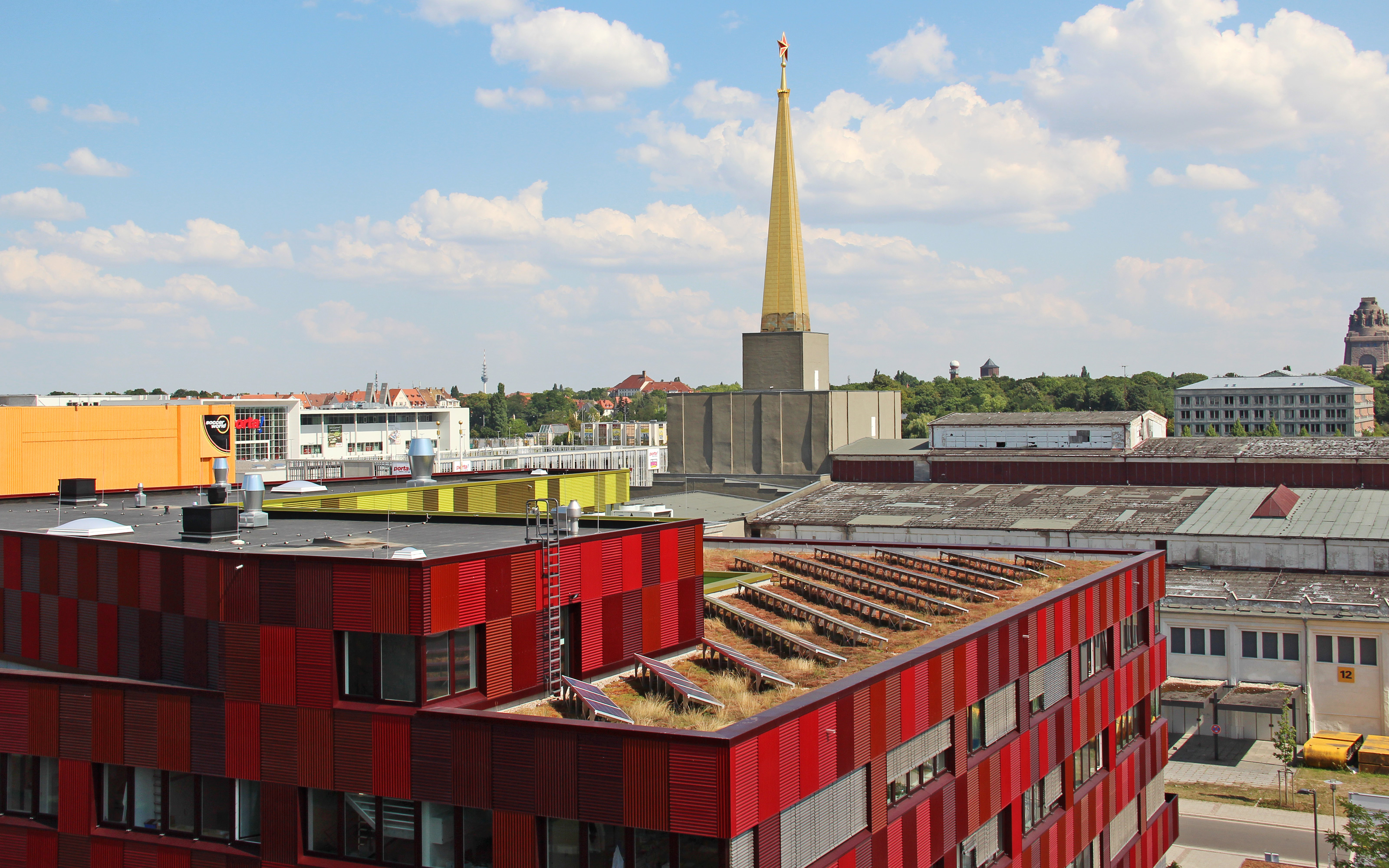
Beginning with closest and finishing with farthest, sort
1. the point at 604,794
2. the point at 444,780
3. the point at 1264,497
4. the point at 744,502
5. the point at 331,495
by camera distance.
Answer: the point at 604,794 → the point at 444,780 → the point at 331,495 → the point at 1264,497 → the point at 744,502

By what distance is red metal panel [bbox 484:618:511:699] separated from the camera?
2100cm

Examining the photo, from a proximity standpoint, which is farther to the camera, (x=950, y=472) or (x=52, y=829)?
(x=950, y=472)

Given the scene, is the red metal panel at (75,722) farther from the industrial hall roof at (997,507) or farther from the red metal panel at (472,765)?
the industrial hall roof at (997,507)

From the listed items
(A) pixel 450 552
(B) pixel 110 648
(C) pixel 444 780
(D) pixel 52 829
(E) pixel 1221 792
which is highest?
(A) pixel 450 552

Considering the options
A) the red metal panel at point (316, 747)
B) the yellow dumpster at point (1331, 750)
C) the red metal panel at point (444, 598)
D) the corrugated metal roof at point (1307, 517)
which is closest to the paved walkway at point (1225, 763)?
the yellow dumpster at point (1331, 750)

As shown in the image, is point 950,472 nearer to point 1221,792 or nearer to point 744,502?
point 744,502

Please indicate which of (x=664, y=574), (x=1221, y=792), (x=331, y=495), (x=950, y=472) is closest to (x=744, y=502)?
(x=950, y=472)

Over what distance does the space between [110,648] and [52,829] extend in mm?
3802

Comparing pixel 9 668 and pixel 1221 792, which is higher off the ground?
pixel 9 668

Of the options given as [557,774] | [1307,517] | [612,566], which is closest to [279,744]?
[557,774]

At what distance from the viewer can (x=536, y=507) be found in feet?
74.5

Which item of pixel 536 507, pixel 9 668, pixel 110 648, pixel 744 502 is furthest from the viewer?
pixel 744 502

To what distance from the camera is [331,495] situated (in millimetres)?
38094

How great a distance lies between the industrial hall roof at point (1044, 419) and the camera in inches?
3612
